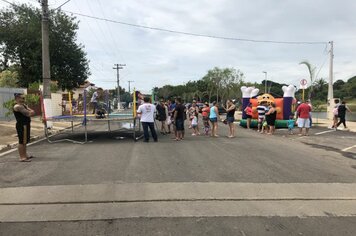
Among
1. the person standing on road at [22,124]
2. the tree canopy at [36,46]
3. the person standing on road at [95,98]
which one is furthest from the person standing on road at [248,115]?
the tree canopy at [36,46]

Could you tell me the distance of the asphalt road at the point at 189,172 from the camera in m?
5.03

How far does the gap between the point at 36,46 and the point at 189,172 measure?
104 feet

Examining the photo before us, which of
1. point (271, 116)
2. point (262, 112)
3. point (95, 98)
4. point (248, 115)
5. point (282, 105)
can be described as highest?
point (95, 98)

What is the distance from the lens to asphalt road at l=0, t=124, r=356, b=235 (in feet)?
16.5

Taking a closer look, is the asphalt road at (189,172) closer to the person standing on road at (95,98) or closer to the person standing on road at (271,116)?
the person standing on road at (271,116)

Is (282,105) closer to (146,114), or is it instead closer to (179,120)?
(179,120)

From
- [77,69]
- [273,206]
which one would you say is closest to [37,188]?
[273,206]

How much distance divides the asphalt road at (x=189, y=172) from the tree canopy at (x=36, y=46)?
79.9 ft

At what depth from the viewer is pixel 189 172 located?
835cm

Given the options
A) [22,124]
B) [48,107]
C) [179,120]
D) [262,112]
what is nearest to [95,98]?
[48,107]

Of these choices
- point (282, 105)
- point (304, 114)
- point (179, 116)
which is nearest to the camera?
point (179, 116)

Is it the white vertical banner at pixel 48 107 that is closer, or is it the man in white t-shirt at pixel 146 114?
the man in white t-shirt at pixel 146 114

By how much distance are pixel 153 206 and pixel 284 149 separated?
24.5 feet

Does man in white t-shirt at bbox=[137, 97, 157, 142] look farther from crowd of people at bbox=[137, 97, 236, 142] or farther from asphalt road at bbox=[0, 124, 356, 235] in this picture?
asphalt road at bbox=[0, 124, 356, 235]
